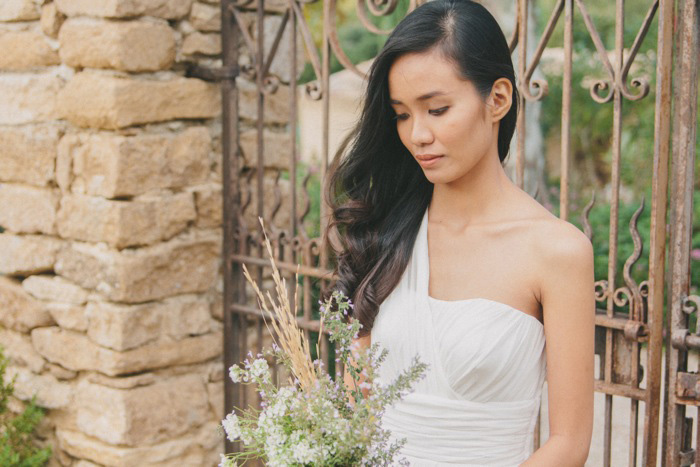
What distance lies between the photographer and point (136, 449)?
3.60 m

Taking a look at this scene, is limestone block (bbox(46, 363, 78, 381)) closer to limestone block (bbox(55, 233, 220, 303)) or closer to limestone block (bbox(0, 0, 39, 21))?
limestone block (bbox(55, 233, 220, 303))

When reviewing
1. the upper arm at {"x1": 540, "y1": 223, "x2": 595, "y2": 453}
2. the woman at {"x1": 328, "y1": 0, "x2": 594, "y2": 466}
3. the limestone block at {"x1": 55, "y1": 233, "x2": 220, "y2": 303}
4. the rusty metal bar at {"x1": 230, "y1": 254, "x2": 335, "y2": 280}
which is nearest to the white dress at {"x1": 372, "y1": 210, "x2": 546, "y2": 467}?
the woman at {"x1": 328, "y1": 0, "x2": 594, "y2": 466}

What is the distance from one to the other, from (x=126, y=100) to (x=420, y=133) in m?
1.79

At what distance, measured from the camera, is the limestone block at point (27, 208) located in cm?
373

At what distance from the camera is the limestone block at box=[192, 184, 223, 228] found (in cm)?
375

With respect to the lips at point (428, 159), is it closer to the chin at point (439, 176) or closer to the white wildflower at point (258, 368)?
the chin at point (439, 176)

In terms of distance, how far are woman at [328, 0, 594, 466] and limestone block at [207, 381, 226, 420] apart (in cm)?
170

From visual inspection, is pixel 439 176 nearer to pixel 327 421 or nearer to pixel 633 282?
pixel 327 421

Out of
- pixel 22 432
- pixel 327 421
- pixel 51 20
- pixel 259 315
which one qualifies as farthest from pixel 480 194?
pixel 22 432

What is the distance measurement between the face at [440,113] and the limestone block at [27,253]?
219 centimetres

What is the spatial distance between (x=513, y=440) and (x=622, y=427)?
13.7ft

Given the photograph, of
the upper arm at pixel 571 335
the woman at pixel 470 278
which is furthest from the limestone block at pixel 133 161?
the upper arm at pixel 571 335

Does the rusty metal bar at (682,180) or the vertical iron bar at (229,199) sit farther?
the vertical iron bar at (229,199)

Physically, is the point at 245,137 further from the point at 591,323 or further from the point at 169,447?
the point at 591,323
